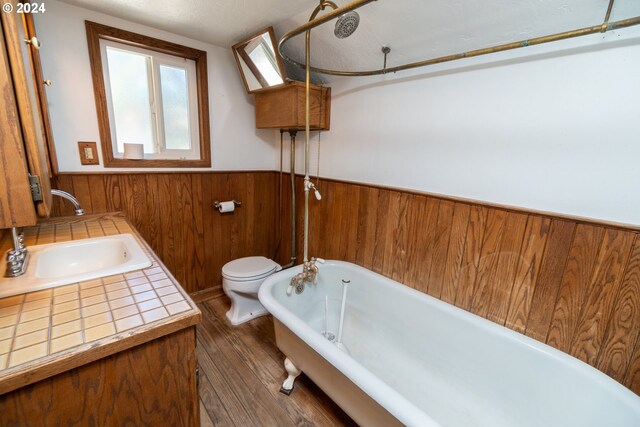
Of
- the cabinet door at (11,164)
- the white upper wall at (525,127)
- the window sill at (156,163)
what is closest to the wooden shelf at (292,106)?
the white upper wall at (525,127)

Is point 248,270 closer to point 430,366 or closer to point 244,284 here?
point 244,284

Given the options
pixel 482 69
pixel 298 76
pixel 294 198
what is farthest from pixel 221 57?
pixel 482 69

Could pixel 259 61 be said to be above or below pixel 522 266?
above

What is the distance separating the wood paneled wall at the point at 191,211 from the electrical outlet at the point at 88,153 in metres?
0.09

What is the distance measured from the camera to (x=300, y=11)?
1.56 meters

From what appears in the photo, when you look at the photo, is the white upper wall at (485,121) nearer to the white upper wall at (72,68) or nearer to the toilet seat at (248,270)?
the white upper wall at (72,68)

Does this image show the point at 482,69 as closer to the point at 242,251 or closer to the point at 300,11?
the point at 300,11

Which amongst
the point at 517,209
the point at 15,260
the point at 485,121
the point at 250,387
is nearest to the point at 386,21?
the point at 485,121

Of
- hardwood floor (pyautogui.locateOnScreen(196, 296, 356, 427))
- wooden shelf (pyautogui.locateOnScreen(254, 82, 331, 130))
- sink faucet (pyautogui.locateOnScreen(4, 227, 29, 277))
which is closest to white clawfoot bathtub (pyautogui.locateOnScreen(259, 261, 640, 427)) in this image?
hardwood floor (pyautogui.locateOnScreen(196, 296, 356, 427))

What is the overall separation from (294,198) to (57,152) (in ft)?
5.26

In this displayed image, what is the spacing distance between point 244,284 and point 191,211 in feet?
2.55

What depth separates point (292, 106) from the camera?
6.33 ft

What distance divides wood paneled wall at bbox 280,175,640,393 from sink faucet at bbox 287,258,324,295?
1.32 feet

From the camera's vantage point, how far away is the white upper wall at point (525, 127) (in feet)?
3.28
